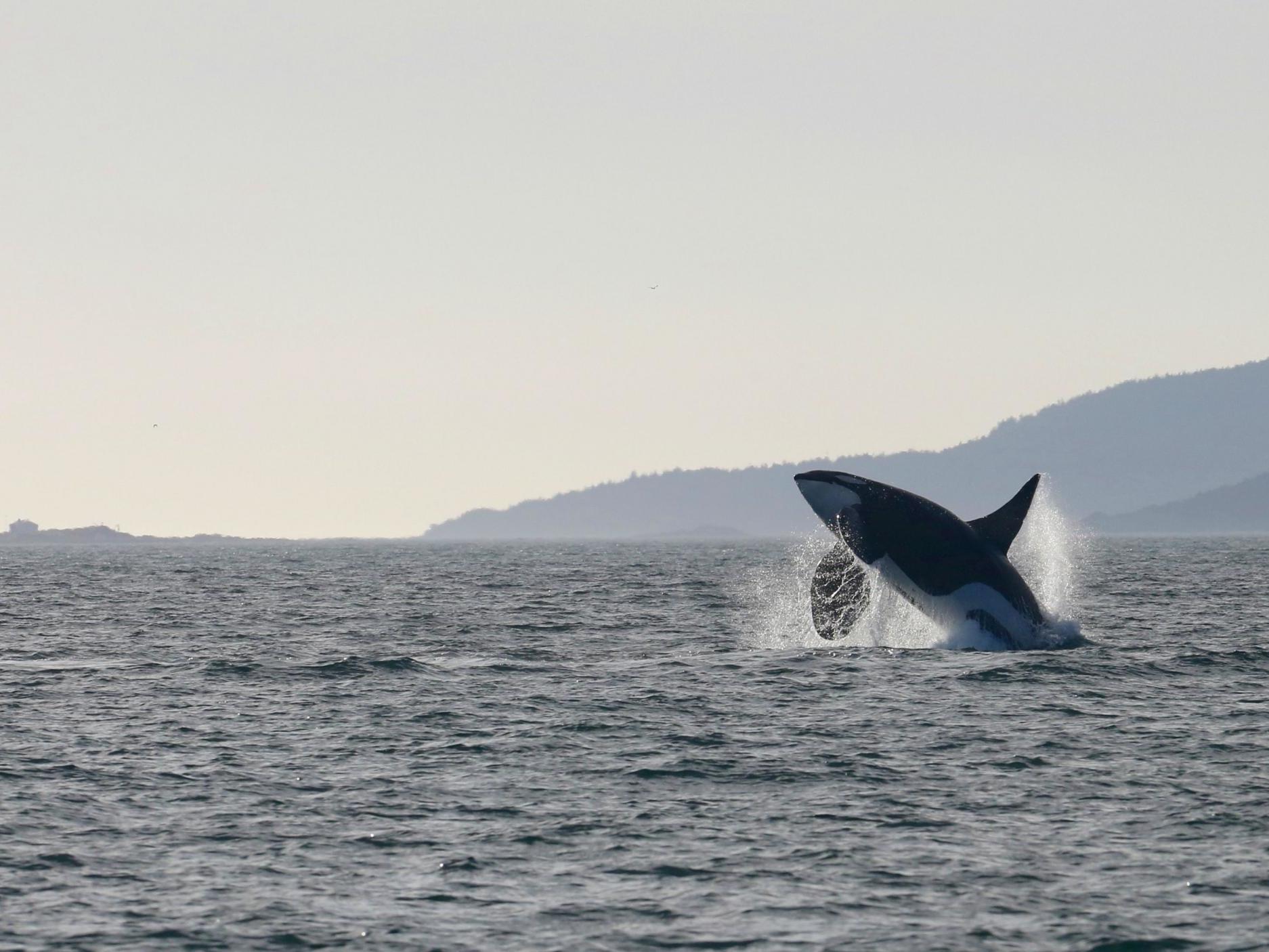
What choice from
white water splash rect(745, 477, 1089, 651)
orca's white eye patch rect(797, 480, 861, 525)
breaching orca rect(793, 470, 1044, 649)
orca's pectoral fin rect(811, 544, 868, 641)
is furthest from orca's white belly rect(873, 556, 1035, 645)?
orca's white eye patch rect(797, 480, 861, 525)

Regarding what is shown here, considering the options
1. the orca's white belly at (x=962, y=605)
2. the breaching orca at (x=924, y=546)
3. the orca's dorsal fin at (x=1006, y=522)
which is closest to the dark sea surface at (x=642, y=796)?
the orca's white belly at (x=962, y=605)

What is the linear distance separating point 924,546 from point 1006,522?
1597mm

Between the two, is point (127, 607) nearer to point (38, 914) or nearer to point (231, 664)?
point (231, 664)

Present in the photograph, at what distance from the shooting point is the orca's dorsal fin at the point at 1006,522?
2852cm

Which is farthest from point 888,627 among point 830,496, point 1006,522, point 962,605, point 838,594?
point 830,496

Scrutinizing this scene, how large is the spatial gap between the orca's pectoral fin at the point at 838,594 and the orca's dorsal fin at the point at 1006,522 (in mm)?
2272

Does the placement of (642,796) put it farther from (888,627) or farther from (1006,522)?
(888,627)

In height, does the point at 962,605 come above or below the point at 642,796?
above

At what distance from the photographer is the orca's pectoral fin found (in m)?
29.6

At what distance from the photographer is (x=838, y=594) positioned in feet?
100

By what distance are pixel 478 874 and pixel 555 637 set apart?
25.2 metres

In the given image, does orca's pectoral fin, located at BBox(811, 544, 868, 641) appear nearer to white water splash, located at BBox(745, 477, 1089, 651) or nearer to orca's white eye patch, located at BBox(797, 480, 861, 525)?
white water splash, located at BBox(745, 477, 1089, 651)

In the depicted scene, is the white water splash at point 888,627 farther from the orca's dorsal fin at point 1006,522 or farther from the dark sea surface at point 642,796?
the orca's dorsal fin at point 1006,522

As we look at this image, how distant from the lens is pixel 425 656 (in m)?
35.4
